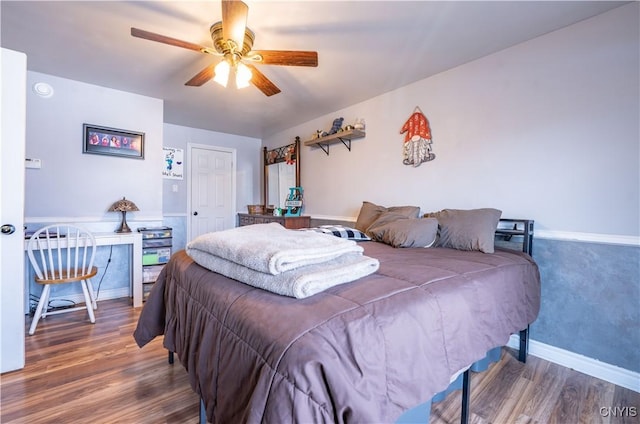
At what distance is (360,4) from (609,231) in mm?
2061

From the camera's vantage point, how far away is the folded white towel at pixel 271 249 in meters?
0.96

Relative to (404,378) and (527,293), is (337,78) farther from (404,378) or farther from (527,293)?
(404,378)

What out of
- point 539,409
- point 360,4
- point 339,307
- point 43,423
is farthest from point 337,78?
point 43,423

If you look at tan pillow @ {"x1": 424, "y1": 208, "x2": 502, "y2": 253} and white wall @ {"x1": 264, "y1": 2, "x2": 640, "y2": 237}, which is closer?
white wall @ {"x1": 264, "y1": 2, "x2": 640, "y2": 237}

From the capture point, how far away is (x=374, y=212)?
2.81 m

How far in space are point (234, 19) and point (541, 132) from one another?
7.06ft

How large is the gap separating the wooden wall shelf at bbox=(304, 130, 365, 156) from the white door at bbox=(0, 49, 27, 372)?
8.51ft

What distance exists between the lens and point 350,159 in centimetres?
349

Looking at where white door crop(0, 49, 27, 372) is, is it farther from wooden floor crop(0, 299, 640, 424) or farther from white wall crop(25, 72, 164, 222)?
white wall crop(25, 72, 164, 222)

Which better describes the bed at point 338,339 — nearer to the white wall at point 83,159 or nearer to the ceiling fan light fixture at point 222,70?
the ceiling fan light fixture at point 222,70

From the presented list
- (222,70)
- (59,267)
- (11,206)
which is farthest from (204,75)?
(59,267)

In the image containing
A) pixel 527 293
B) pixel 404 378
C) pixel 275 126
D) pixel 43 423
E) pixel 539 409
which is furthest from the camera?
pixel 275 126

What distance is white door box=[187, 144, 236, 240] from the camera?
458 centimetres

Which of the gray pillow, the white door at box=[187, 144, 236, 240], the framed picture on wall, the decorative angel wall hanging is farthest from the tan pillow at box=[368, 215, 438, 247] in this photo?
the white door at box=[187, 144, 236, 240]
